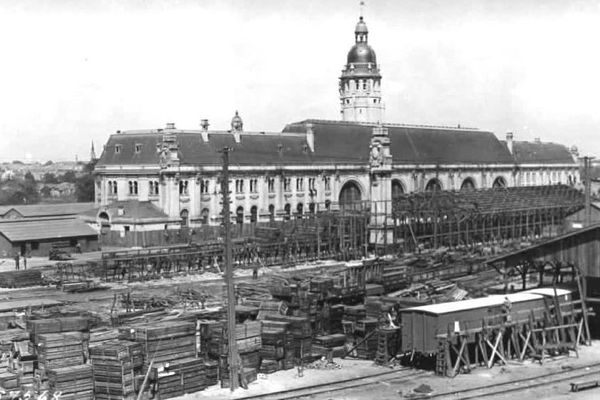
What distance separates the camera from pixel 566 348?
33.3 meters

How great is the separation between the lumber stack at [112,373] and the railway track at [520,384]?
935cm

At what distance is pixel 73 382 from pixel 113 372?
129 cm

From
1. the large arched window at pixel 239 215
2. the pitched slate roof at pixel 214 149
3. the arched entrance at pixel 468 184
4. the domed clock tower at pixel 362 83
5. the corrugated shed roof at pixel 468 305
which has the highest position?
the domed clock tower at pixel 362 83

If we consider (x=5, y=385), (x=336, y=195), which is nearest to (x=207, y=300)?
(x=5, y=385)

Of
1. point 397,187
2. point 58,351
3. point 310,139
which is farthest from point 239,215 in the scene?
point 58,351

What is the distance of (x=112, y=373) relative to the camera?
27.2 m

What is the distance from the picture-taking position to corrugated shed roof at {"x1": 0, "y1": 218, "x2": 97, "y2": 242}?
234 feet

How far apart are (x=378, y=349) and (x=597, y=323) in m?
10.8

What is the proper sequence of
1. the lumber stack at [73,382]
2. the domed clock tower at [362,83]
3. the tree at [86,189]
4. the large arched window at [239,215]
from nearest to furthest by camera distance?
the lumber stack at [73,382]
the large arched window at [239,215]
the domed clock tower at [362,83]
the tree at [86,189]

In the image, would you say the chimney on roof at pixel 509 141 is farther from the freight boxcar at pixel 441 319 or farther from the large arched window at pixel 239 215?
the freight boxcar at pixel 441 319

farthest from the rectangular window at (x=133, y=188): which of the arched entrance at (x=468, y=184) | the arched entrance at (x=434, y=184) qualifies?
the arched entrance at (x=468, y=184)

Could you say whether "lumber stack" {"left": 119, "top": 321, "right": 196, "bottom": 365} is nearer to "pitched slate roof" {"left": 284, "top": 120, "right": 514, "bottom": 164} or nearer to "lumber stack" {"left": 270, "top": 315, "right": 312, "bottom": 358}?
"lumber stack" {"left": 270, "top": 315, "right": 312, "bottom": 358}

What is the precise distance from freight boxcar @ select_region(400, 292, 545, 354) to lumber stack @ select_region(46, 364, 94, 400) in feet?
37.5

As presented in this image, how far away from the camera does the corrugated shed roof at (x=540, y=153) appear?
410ft
